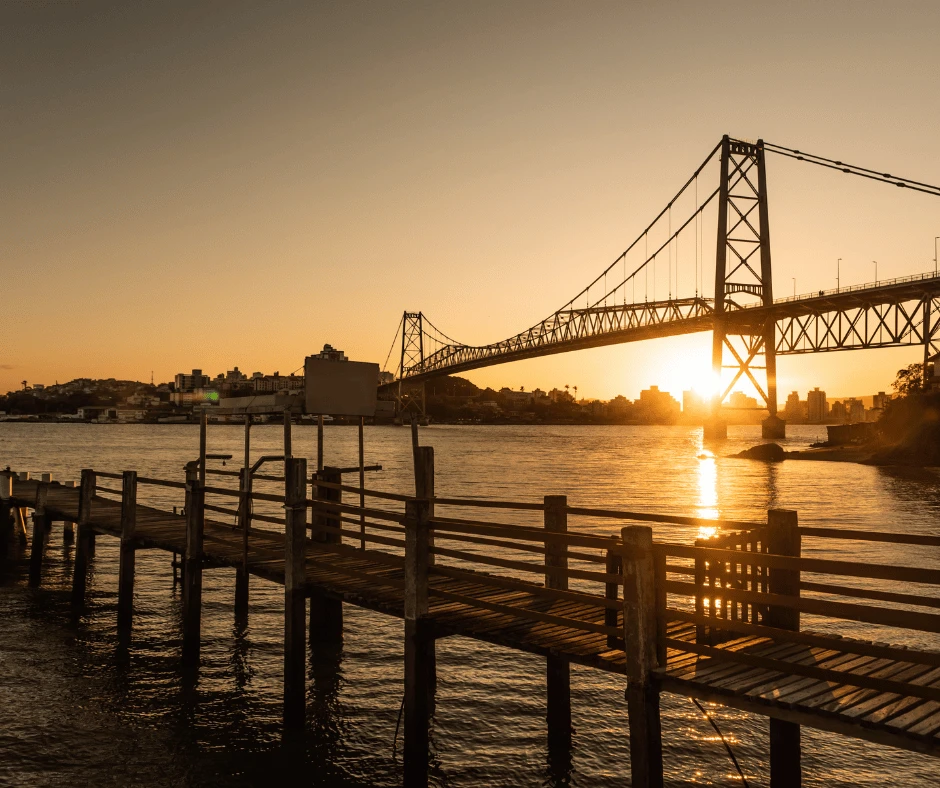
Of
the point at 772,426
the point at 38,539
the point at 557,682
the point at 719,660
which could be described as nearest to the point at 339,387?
the point at 557,682

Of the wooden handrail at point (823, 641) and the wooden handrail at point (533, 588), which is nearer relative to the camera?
the wooden handrail at point (823, 641)

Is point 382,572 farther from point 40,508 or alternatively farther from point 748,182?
point 748,182

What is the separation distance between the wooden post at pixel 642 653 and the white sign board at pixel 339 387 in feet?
20.1

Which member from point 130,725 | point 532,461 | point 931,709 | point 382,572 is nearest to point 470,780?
point 382,572

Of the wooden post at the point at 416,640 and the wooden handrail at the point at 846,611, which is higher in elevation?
the wooden handrail at the point at 846,611

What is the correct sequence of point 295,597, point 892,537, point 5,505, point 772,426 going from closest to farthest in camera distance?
1. point 892,537
2. point 295,597
3. point 5,505
4. point 772,426

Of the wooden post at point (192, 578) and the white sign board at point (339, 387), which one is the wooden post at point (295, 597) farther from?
the wooden post at point (192, 578)

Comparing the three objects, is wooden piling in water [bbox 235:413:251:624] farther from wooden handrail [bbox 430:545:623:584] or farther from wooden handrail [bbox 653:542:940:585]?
wooden handrail [bbox 653:542:940:585]

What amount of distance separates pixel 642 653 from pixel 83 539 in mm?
12217

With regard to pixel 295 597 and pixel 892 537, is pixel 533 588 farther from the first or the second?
pixel 295 597

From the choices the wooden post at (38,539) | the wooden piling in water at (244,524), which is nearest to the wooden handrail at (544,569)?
the wooden piling in water at (244,524)

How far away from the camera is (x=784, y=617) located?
22.1 ft

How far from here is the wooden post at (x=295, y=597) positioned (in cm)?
920

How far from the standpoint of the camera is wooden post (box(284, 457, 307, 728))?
9.20 meters
